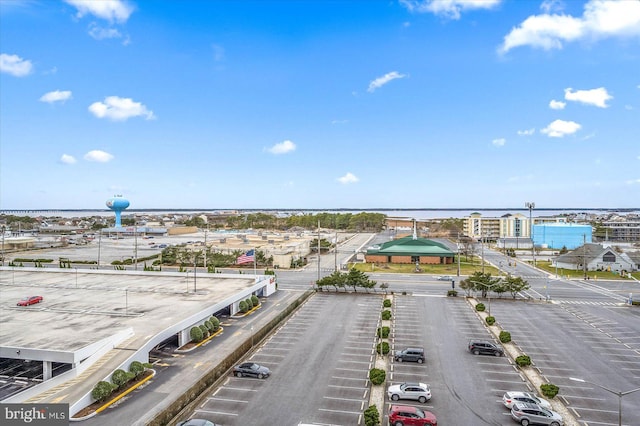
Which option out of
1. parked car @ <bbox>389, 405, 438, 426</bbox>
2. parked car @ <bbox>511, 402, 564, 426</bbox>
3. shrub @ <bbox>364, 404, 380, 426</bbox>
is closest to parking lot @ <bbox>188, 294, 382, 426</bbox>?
shrub @ <bbox>364, 404, 380, 426</bbox>

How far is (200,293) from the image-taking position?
4878 cm

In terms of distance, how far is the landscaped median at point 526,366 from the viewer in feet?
80.3

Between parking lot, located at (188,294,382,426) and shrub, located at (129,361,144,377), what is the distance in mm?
5411

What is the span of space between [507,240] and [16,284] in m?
127

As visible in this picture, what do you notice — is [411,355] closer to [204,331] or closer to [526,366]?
[526,366]

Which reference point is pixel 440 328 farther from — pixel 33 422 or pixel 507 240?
pixel 507 240

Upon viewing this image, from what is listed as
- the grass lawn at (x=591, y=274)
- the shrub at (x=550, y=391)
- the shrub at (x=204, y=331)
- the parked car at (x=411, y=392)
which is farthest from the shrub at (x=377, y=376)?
the grass lawn at (x=591, y=274)

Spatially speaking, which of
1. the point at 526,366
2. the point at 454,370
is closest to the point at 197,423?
the point at 454,370

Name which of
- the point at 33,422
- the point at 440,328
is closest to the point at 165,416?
the point at 33,422

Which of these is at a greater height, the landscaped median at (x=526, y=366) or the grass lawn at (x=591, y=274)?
the grass lawn at (x=591, y=274)

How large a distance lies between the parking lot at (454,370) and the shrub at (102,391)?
56.5ft

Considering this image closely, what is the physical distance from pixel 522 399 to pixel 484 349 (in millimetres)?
9382

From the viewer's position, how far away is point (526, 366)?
3125cm

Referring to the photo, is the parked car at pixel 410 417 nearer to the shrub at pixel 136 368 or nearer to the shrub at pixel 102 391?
the shrub at pixel 136 368
